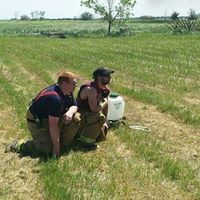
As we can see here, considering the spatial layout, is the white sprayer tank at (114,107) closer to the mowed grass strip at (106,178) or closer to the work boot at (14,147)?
the mowed grass strip at (106,178)

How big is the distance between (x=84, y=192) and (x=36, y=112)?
199 cm

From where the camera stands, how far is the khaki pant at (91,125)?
27.1 feet

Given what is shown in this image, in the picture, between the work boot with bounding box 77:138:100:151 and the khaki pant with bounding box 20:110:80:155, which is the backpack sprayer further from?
the khaki pant with bounding box 20:110:80:155

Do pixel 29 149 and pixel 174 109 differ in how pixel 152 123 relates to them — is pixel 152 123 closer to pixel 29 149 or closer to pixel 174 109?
pixel 174 109

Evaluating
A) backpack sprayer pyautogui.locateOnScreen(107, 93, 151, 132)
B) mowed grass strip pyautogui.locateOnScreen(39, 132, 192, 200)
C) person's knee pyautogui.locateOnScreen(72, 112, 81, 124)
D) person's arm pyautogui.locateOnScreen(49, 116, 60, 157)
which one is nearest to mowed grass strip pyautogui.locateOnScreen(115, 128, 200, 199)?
mowed grass strip pyautogui.locateOnScreen(39, 132, 192, 200)

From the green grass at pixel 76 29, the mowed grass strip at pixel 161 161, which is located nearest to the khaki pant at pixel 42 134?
the mowed grass strip at pixel 161 161

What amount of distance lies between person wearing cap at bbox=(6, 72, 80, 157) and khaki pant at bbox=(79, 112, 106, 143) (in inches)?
12.1

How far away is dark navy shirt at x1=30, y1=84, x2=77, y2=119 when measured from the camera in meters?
7.40

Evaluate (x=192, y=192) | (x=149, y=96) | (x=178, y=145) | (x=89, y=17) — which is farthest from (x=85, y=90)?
(x=89, y=17)

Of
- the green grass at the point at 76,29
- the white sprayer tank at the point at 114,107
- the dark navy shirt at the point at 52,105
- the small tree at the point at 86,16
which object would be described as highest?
the dark navy shirt at the point at 52,105

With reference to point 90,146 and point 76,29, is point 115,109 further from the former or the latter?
point 76,29

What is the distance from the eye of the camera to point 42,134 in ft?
25.7

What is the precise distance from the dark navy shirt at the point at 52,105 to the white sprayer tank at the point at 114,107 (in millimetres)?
1824

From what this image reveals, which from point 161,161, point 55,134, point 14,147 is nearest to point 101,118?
point 55,134
